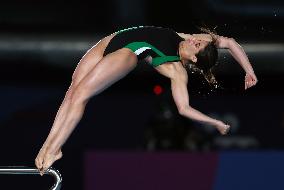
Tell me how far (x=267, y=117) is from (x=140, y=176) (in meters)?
2.01

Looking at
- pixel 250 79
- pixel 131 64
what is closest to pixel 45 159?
pixel 131 64

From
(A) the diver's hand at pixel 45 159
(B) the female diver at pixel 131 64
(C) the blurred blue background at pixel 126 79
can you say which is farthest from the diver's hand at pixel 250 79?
(C) the blurred blue background at pixel 126 79

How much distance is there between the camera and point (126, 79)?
6.39m

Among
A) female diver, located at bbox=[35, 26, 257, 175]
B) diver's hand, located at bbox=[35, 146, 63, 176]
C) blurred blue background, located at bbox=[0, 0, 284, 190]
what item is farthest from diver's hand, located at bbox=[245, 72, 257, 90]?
blurred blue background, located at bbox=[0, 0, 284, 190]

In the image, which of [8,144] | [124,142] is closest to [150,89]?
[124,142]

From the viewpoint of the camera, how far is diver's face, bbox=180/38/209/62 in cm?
352

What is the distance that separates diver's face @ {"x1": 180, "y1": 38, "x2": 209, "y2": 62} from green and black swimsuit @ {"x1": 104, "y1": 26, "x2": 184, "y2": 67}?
0.04 meters

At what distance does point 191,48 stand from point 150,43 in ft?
0.75

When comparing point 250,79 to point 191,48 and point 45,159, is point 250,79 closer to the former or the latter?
point 191,48

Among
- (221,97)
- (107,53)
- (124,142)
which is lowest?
(124,142)

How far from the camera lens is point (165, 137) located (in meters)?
5.65

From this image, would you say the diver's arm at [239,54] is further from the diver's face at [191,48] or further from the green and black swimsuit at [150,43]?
the green and black swimsuit at [150,43]

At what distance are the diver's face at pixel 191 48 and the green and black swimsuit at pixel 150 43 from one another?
4 cm

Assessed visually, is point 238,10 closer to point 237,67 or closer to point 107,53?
point 237,67
